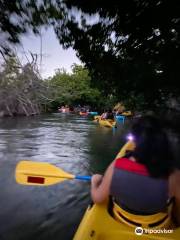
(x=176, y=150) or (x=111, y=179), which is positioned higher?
(x=176, y=150)

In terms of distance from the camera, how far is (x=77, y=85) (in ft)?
Answer: 141

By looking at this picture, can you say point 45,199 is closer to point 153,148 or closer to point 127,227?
point 127,227

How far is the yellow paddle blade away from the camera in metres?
3.48

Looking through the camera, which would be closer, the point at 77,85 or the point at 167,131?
Result: the point at 167,131

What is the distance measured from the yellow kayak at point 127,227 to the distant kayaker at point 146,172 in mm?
272

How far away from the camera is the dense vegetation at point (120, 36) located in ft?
11.9

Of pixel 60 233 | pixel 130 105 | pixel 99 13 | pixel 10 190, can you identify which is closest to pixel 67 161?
pixel 10 190

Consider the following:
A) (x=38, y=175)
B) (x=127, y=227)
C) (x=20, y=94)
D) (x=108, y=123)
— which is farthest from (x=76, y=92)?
(x=127, y=227)

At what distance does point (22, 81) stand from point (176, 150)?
2810 cm

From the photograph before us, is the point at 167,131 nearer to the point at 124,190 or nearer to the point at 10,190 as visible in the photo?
the point at 124,190

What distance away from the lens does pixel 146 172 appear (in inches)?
79.5

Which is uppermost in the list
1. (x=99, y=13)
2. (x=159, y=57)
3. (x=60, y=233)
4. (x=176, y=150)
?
(x=99, y=13)

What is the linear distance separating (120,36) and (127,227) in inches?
97.7

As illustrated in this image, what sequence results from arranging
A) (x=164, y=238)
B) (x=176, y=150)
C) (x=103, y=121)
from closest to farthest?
(x=176, y=150) < (x=164, y=238) < (x=103, y=121)
